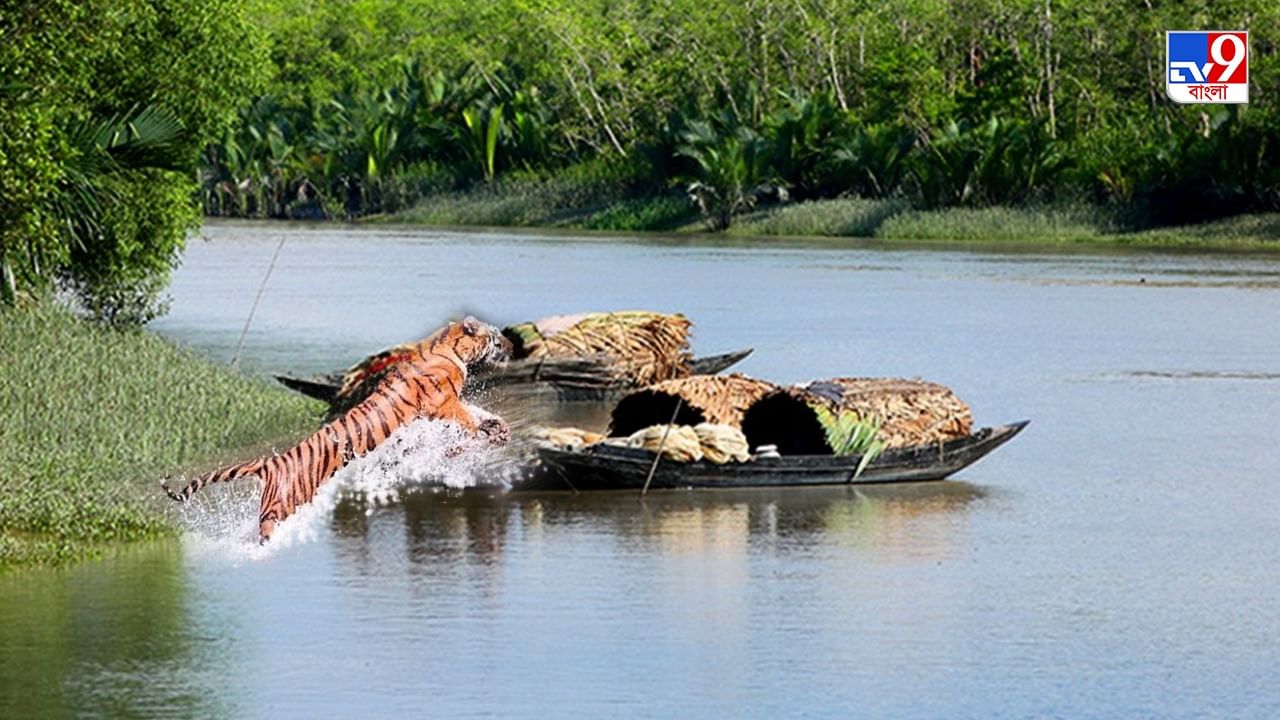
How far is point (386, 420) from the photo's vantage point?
59.4ft

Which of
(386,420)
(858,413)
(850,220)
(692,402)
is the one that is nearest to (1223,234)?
(850,220)

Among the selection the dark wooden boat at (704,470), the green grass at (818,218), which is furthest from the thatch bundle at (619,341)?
the green grass at (818,218)

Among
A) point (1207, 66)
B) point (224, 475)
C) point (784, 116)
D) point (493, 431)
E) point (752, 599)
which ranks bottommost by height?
point (752, 599)

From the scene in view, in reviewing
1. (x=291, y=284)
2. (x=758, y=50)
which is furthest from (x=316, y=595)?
(x=758, y=50)

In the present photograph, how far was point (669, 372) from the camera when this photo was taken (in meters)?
28.8

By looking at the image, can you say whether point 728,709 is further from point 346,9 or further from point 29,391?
point 346,9

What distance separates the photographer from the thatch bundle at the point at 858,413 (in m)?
21.1

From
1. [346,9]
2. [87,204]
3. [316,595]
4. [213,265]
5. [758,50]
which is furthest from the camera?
[346,9]

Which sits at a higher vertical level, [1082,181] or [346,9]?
[346,9]

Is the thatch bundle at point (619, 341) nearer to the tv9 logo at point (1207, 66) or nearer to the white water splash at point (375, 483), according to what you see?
the white water splash at point (375, 483)

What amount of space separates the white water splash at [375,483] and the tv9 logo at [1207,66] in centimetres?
4937

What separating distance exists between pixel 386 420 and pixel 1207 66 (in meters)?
57.1

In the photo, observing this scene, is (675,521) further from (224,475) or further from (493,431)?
(224,475)

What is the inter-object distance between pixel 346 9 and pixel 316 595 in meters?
102
